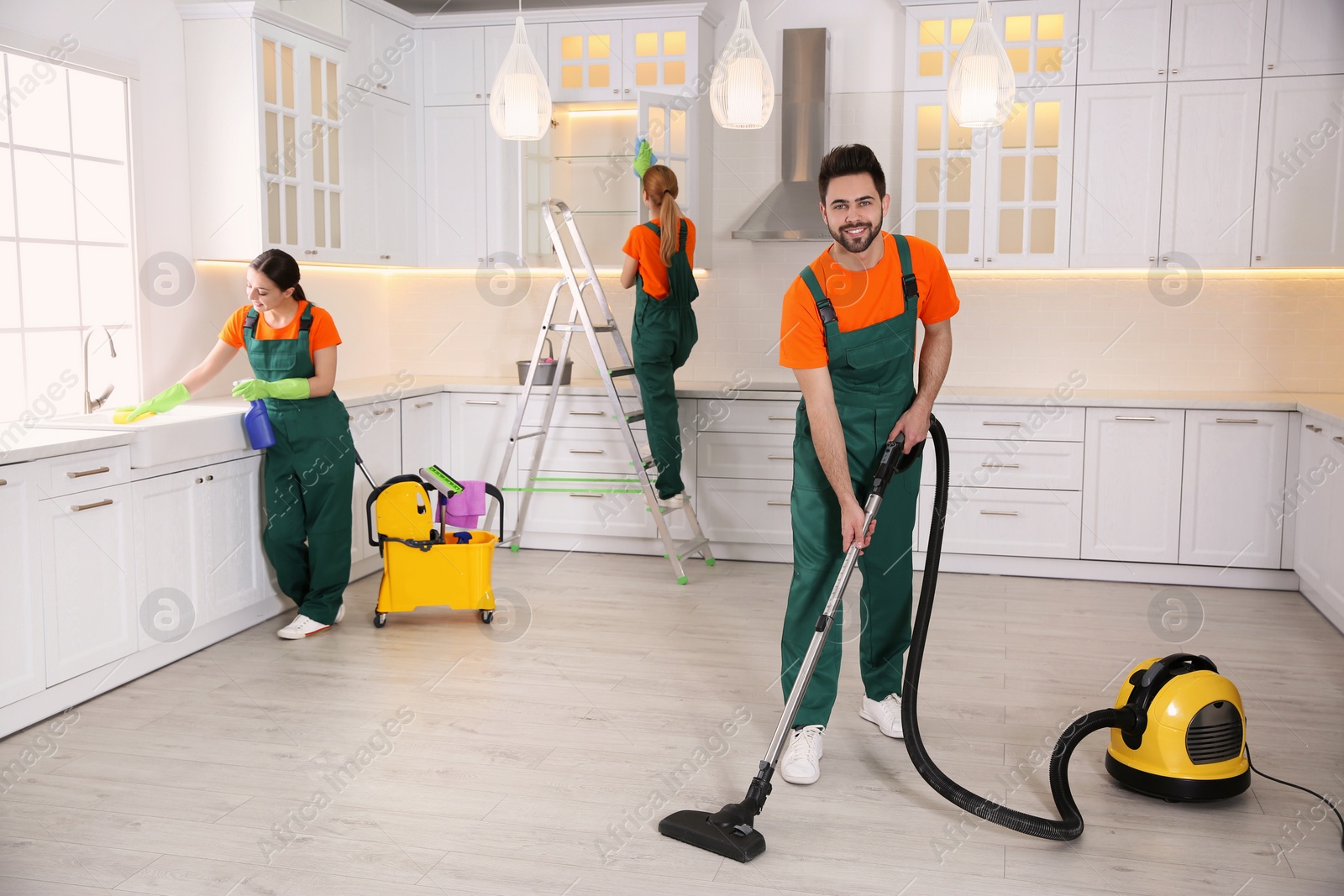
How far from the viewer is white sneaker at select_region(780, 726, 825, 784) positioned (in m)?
2.74

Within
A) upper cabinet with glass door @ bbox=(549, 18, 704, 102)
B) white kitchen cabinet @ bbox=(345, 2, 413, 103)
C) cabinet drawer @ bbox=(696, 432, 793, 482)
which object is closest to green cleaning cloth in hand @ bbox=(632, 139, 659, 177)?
upper cabinet with glass door @ bbox=(549, 18, 704, 102)

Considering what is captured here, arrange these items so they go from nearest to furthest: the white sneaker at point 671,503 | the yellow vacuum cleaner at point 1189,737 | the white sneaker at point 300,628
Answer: the yellow vacuum cleaner at point 1189,737 < the white sneaker at point 300,628 < the white sneaker at point 671,503

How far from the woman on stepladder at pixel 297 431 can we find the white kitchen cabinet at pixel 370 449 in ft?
1.65

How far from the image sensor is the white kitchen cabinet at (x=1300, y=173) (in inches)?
181

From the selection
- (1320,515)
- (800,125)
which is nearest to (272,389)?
(800,125)

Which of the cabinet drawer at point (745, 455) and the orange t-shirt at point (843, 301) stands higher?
the orange t-shirt at point (843, 301)

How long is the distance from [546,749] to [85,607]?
146cm

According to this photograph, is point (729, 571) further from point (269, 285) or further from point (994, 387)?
point (269, 285)

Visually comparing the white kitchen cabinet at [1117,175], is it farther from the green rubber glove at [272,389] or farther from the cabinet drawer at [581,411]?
the green rubber glove at [272,389]

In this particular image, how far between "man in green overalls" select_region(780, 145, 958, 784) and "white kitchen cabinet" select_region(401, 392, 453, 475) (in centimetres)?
262

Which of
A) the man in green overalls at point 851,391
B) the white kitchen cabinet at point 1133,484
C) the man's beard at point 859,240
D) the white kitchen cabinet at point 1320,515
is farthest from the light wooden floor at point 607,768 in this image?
the man's beard at point 859,240

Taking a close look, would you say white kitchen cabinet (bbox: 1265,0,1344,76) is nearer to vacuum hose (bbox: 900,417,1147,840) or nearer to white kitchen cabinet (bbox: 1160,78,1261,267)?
white kitchen cabinet (bbox: 1160,78,1261,267)

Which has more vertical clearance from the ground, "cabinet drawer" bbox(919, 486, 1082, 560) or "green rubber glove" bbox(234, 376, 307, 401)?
"green rubber glove" bbox(234, 376, 307, 401)

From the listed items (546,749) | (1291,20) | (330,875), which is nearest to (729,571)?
(546,749)
